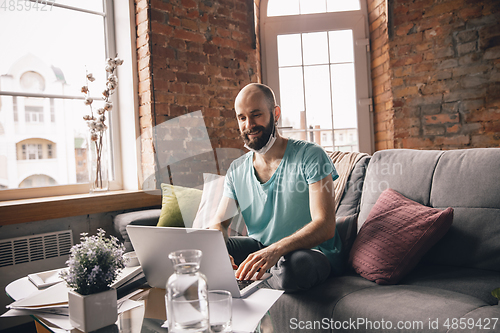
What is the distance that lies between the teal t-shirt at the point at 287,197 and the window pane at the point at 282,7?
1935 mm

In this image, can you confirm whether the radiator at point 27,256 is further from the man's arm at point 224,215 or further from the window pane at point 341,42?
the window pane at point 341,42

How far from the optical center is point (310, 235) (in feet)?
4.35

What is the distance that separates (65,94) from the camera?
98.6 inches

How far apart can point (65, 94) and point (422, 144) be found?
2.65 meters

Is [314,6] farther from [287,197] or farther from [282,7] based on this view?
[287,197]

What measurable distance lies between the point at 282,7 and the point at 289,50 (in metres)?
0.38

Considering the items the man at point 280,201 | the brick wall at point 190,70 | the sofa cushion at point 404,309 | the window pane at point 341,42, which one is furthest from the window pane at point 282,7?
the sofa cushion at point 404,309

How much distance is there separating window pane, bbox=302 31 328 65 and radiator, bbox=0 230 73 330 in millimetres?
2293

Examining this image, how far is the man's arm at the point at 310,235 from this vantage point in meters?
1.09

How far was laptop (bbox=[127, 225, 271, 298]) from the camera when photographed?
0.86 metres

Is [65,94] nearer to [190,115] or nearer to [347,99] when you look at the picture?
[190,115]

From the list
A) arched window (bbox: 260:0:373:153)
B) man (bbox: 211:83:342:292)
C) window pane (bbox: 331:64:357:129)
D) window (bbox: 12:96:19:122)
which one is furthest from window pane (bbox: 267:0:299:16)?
window (bbox: 12:96:19:122)

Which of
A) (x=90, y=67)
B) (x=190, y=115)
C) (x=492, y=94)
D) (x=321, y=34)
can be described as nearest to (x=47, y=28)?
(x=90, y=67)

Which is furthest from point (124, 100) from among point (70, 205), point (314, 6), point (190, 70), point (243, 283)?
point (243, 283)
